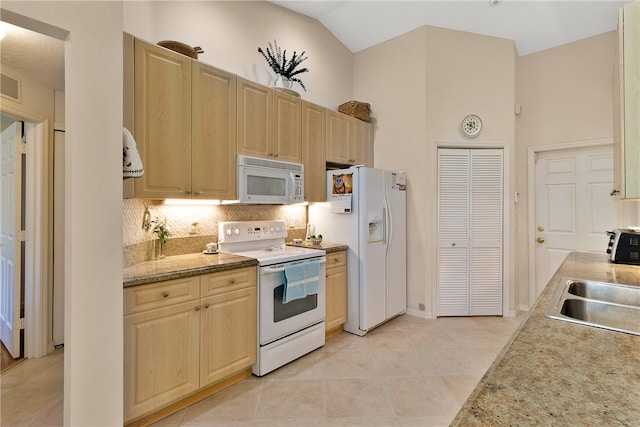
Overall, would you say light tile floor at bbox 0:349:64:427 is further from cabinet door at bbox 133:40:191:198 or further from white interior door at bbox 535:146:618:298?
white interior door at bbox 535:146:618:298

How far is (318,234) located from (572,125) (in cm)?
312

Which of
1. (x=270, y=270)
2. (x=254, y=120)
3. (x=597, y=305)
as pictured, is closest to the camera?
(x=597, y=305)

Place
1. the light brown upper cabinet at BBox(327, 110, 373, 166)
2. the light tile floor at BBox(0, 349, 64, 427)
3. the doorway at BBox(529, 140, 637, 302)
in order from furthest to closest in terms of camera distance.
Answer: the light brown upper cabinet at BBox(327, 110, 373, 166) < the doorway at BBox(529, 140, 637, 302) < the light tile floor at BBox(0, 349, 64, 427)

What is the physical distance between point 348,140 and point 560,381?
3260 mm

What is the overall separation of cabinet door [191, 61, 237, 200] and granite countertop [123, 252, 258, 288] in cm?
48

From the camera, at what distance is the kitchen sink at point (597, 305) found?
122 centimetres

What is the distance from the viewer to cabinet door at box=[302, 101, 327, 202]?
3.23m

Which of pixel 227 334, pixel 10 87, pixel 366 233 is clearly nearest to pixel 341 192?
pixel 366 233

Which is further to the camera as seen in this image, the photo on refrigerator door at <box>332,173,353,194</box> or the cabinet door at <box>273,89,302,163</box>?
the photo on refrigerator door at <box>332,173,353,194</box>

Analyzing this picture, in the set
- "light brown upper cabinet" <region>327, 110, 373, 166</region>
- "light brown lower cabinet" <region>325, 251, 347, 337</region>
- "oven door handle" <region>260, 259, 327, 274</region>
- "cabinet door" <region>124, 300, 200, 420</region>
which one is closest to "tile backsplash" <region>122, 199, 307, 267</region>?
"cabinet door" <region>124, 300, 200, 420</region>

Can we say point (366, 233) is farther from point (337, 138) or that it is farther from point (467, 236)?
point (467, 236)

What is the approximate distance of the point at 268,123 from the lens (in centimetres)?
287

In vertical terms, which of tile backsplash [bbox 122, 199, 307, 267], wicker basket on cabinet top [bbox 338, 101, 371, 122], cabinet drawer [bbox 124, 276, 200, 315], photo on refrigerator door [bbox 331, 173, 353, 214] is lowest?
cabinet drawer [bbox 124, 276, 200, 315]

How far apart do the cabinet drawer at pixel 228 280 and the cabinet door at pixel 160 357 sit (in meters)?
0.12
